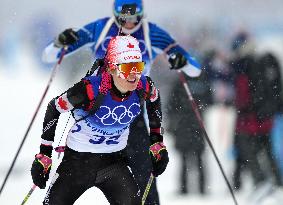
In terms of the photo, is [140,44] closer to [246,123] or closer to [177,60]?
[177,60]

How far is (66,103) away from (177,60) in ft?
6.02

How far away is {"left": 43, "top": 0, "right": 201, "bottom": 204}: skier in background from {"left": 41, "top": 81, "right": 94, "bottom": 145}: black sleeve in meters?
1.21

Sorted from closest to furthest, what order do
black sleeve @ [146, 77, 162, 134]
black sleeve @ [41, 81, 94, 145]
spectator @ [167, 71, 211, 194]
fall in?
black sleeve @ [41, 81, 94, 145] < black sleeve @ [146, 77, 162, 134] < spectator @ [167, 71, 211, 194]

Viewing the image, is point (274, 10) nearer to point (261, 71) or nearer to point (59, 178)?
point (261, 71)

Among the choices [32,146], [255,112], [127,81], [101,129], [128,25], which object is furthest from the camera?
[32,146]

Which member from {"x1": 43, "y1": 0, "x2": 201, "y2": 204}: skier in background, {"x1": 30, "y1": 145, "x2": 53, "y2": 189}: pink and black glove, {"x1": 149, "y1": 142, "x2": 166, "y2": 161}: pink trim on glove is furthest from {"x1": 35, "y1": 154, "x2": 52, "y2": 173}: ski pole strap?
{"x1": 43, "y1": 0, "x2": 201, "y2": 204}: skier in background

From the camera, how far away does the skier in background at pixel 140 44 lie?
6.16m

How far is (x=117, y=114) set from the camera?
5.01m

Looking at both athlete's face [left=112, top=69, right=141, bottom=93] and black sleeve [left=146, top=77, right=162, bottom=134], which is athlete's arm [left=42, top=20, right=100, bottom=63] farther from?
athlete's face [left=112, top=69, right=141, bottom=93]

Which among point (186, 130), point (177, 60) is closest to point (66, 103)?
point (177, 60)

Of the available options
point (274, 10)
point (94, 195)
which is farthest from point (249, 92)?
point (274, 10)

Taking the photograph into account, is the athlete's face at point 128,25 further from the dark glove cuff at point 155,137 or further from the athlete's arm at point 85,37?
the dark glove cuff at point 155,137

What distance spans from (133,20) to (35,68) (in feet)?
45.2

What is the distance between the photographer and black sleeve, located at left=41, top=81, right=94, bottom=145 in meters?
4.85
